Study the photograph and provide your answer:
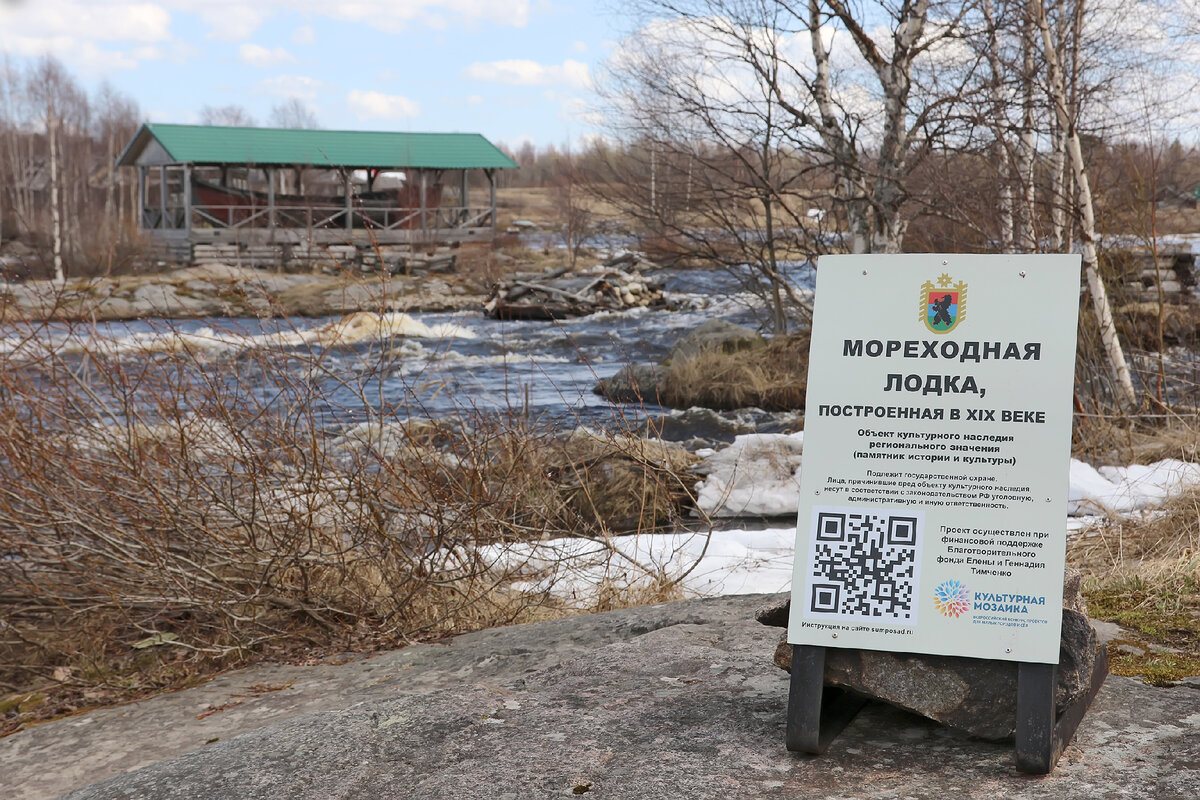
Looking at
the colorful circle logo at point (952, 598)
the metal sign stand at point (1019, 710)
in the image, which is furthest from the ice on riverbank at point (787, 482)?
the colorful circle logo at point (952, 598)

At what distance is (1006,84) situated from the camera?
1013cm

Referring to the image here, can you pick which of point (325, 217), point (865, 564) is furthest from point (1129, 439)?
point (325, 217)

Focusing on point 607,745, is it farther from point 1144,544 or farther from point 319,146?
point 319,146

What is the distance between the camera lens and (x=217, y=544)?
5.37 meters

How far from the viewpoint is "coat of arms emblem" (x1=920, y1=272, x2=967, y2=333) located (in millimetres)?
2904

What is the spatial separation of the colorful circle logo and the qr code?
0.06 m

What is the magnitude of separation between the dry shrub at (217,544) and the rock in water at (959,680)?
2.55 meters

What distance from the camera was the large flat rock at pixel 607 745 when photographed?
278 cm

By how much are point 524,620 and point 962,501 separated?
3.16 m

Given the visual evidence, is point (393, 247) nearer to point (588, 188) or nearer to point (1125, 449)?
point (588, 188)

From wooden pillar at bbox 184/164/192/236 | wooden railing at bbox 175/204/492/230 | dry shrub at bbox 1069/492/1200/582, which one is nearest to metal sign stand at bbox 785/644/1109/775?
dry shrub at bbox 1069/492/1200/582

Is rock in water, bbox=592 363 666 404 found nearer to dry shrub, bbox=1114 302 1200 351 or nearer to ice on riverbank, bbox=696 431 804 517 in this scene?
ice on riverbank, bbox=696 431 804 517

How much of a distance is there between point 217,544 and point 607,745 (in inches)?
117

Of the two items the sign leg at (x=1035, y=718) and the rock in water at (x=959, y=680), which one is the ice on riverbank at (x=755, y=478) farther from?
the sign leg at (x=1035, y=718)
